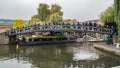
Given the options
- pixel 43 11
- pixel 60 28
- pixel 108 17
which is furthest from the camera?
pixel 43 11

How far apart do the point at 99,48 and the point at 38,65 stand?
11653mm

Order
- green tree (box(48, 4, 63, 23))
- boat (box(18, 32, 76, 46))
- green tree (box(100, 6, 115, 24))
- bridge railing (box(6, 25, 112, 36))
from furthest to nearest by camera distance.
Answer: green tree (box(48, 4, 63, 23))
boat (box(18, 32, 76, 46))
green tree (box(100, 6, 115, 24))
bridge railing (box(6, 25, 112, 36))

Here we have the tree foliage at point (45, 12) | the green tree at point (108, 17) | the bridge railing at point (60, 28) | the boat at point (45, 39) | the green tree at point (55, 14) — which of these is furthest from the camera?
the tree foliage at point (45, 12)

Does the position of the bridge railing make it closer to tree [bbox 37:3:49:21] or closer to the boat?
the boat

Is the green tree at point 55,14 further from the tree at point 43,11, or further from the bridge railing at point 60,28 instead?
the bridge railing at point 60,28

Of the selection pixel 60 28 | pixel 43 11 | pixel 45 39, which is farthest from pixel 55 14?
pixel 60 28

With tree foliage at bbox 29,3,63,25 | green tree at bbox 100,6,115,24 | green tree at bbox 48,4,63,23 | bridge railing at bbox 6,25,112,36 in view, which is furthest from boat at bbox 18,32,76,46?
tree foliage at bbox 29,3,63,25

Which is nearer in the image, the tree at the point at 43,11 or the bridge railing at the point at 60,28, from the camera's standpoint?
the bridge railing at the point at 60,28

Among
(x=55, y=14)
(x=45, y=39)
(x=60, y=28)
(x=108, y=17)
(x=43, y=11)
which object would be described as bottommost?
(x=45, y=39)

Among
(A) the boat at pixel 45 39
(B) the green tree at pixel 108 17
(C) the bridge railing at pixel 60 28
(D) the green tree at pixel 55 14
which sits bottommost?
(A) the boat at pixel 45 39

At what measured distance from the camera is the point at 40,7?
60875 millimetres

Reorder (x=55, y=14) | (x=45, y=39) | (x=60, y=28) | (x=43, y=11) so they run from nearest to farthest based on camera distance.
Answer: (x=60, y=28), (x=45, y=39), (x=55, y=14), (x=43, y=11)

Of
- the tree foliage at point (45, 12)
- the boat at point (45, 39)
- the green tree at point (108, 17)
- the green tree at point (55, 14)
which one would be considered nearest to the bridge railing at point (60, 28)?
the boat at point (45, 39)

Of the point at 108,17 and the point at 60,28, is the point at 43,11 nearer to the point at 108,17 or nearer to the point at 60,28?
the point at 60,28
